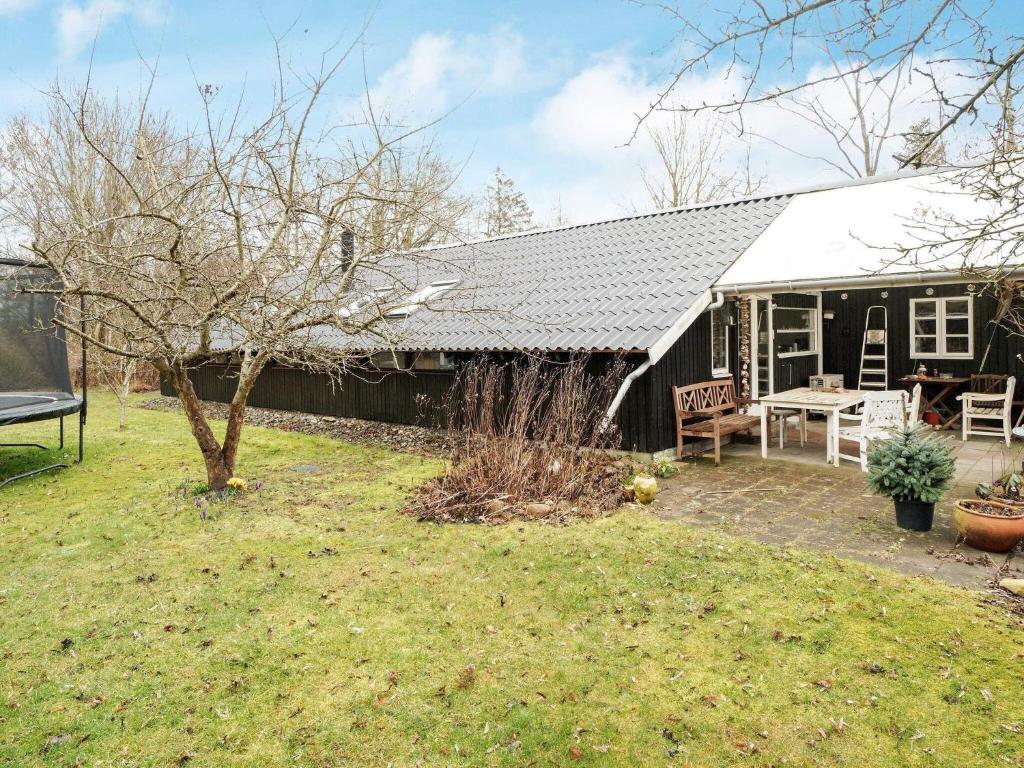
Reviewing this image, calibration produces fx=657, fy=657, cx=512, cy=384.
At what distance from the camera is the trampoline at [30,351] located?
331 inches

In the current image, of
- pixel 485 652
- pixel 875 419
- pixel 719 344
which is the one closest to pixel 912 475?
pixel 875 419

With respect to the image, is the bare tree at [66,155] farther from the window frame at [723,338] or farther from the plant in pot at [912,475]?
the plant in pot at [912,475]

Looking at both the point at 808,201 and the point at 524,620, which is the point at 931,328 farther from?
the point at 524,620

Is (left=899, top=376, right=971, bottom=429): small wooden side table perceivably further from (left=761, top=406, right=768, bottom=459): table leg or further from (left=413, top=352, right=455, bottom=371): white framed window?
(left=413, top=352, right=455, bottom=371): white framed window

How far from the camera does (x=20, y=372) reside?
866 cm

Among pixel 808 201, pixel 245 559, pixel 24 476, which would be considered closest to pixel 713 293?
pixel 808 201

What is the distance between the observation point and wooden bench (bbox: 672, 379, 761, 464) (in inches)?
336

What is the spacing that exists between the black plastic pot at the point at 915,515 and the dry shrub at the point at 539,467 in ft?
8.11

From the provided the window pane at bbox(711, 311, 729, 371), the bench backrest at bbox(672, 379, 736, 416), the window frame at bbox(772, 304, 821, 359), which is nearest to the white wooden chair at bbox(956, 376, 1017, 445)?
the window frame at bbox(772, 304, 821, 359)

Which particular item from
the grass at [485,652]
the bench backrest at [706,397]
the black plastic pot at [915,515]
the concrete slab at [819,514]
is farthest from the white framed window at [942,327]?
the grass at [485,652]

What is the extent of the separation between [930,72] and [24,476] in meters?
9.93

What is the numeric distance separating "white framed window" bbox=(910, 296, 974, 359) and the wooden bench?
470cm

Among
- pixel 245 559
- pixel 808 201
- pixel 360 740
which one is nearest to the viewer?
pixel 360 740

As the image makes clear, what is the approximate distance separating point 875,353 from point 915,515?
8.12m
